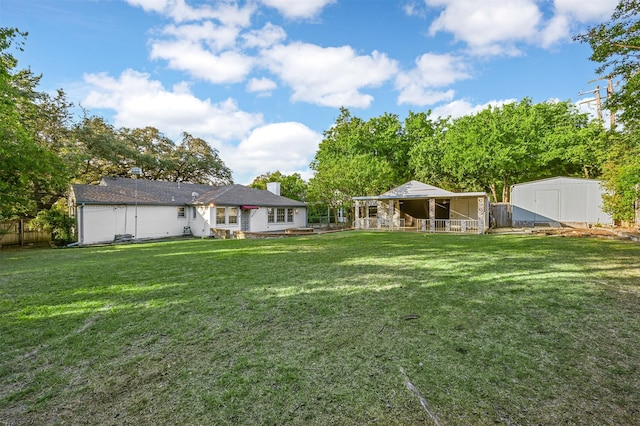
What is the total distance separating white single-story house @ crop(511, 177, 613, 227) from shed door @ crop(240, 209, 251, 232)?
18976 mm

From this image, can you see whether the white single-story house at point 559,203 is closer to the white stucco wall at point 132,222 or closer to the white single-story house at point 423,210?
the white single-story house at point 423,210

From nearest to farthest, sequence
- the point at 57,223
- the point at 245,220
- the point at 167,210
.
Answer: the point at 57,223, the point at 167,210, the point at 245,220

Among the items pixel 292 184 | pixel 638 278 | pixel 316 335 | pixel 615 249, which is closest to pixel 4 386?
pixel 316 335

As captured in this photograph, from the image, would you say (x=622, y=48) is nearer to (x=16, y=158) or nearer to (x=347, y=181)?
(x=347, y=181)

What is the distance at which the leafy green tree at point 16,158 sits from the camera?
11.2 meters

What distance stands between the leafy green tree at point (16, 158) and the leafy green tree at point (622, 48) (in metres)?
19.5

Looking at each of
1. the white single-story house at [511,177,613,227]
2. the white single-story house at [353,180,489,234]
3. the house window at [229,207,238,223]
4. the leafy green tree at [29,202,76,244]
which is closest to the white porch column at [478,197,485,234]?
the white single-story house at [353,180,489,234]

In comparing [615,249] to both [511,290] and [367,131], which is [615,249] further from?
[367,131]

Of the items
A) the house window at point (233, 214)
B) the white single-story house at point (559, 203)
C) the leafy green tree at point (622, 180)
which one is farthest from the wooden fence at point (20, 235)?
the white single-story house at point (559, 203)

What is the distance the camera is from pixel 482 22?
11.5m

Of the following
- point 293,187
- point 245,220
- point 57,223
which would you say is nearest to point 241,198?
point 245,220

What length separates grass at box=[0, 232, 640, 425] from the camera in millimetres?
2062

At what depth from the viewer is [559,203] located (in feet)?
62.4

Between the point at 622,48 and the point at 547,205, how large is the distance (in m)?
13.8
